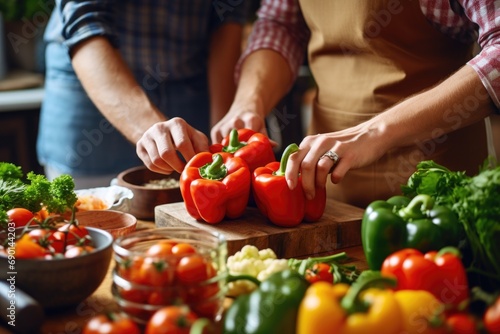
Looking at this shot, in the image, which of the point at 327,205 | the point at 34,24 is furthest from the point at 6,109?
the point at 327,205

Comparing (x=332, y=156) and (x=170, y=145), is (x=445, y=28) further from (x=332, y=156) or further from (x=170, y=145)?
(x=170, y=145)

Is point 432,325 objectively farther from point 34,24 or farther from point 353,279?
point 34,24

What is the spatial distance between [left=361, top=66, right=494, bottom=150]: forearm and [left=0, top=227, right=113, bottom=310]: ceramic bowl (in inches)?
29.8

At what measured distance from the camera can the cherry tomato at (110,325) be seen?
99cm

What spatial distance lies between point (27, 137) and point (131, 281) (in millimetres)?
2544

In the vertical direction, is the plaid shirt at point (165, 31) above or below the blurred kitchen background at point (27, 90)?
above

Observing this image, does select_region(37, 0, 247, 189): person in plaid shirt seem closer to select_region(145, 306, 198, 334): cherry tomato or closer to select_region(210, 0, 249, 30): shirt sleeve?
select_region(210, 0, 249, 30): shirt sleeve

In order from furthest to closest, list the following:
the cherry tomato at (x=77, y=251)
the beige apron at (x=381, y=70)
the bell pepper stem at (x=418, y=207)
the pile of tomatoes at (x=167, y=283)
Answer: the beige apron at (x=381, y=70), the bell pepper stem at (x=418, y=207), the cherry tomato at (x=77, y=251), the pile of tomatoes at (x=167, y=283)

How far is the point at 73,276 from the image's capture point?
3.88 feet

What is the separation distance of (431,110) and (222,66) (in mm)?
1108

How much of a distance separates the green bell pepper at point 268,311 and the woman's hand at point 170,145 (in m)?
0.80

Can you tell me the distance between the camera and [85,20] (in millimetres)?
2299

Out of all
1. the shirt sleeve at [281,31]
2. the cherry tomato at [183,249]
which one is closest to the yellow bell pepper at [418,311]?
the cherry tomato at [183,249]

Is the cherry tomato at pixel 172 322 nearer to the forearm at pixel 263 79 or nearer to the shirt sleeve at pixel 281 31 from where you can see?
the forearm at pixel 263 79
